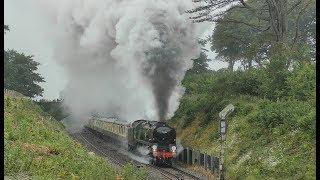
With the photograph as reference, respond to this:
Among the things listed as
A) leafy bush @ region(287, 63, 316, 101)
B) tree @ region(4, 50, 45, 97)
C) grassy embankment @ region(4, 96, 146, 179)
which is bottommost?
grassy embankment @ region(4, 96, 146, 179)

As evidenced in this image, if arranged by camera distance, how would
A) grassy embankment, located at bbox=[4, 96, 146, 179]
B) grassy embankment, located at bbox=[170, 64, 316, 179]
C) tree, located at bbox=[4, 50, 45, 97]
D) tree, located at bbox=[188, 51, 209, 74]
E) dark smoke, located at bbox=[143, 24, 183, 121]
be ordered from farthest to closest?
tree, located at bbox=[188, 51, 209, 74], tree, located at bbox=[4, 50, 45, 97], dark smoke, located at bbox=[143, 24, 183, 121], grassy embankment, located at bbox=[170, 64, 316, 179], grassy embankment, located at bbox=[4, 96, 146, 179]

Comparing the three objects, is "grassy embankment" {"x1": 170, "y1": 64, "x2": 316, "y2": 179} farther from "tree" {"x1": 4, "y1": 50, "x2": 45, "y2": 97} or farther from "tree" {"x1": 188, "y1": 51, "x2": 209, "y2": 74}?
"tree" {"x1": 188, "y1": 51, "x2": 209, "y2": 74}

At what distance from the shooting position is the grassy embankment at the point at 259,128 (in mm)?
18500

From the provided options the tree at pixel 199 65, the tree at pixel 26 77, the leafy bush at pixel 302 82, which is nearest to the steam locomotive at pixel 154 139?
the leafy bush at pixel 302 82

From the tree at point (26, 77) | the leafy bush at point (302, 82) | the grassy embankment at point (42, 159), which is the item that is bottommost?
the grassy embankment at point (42, 159)

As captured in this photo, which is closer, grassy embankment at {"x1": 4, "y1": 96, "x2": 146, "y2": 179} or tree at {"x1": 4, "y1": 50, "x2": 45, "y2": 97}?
grassy embankment at {"x1": 4, "y1": 96, "x2": 146, "y2": 179}

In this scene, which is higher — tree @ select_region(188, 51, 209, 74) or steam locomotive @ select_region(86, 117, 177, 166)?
tree @ select_region(188, 51, 209, 74)

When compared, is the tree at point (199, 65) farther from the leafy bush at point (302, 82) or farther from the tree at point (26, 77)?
the leafy bush at point (302, 82)

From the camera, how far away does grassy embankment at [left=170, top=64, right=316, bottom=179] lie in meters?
18.5

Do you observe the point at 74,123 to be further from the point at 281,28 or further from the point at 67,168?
the point at 67,168

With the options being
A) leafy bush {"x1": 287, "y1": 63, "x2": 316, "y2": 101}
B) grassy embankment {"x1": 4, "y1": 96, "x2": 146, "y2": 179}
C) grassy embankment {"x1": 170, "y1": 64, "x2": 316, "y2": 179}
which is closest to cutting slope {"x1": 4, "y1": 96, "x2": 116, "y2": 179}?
grassy embankment {"x1": 4, "y1": 96, "x2": 146, "y2": 179}

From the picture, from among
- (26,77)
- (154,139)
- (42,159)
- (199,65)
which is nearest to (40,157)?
(42,159)

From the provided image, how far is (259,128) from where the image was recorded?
79.0 feet
